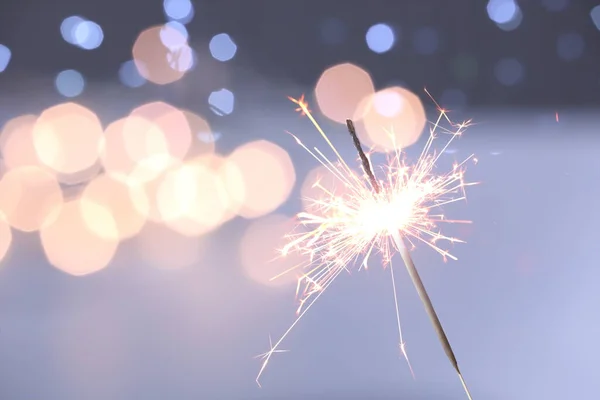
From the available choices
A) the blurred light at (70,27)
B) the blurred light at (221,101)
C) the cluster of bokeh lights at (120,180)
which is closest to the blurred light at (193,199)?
the cluster of bokeh lights at (120,180)

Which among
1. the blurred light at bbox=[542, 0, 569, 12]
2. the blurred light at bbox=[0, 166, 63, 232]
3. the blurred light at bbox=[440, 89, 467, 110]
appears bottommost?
the blurred light at bbox=[0, 166, 63, 232]

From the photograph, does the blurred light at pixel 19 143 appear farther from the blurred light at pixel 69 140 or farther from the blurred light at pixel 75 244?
the blurred light at pixel 75 244

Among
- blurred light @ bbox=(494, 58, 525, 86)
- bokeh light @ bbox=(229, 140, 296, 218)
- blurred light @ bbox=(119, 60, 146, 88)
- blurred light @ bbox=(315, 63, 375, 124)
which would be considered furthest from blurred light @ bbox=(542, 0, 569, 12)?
blurred light @ bbox=(119, 60, 146, 88)

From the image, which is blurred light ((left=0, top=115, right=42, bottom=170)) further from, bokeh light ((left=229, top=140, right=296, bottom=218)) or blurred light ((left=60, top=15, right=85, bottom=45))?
bokeh light ((left=229, top=140, right=296, bottom=218))

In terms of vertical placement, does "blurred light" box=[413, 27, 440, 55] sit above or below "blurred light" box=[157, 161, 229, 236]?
above

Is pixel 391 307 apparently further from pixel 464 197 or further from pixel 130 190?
pixel 130 190

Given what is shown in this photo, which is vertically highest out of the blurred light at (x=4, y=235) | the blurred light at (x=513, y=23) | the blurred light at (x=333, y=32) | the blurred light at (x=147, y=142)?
the blurred light at (x=513, y=23)
